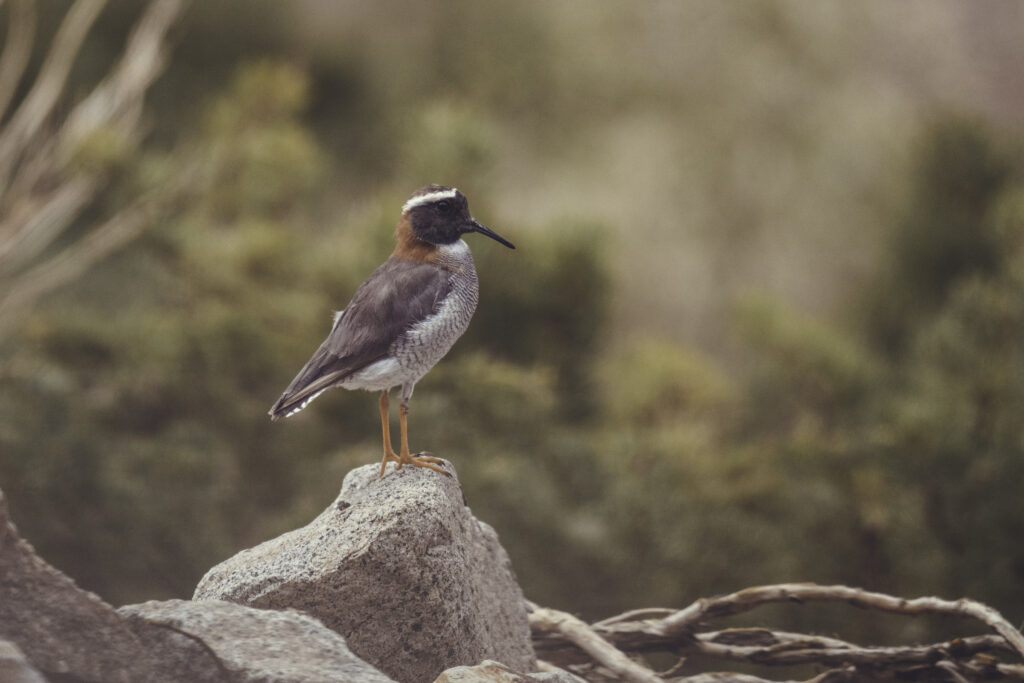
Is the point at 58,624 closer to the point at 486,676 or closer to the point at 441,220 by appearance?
the point at 486,676

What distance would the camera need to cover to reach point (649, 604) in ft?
12.6

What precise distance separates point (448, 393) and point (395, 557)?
1.96 meters

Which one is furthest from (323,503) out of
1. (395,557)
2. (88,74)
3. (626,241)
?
(88,74)

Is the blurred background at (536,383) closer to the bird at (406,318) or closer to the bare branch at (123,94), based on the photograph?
the bare branch at (123,94)

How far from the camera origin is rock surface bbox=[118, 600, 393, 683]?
180cm

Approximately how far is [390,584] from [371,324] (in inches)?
25.5

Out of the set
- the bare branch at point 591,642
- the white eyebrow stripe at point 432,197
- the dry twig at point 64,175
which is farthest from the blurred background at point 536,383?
the white eyebrow stripe at point 432,197

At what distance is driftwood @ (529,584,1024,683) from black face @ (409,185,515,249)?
898 millimetres

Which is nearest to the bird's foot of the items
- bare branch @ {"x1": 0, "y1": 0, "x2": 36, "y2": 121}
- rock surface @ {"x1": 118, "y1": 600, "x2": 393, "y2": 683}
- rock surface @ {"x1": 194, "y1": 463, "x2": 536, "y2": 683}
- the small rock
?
rock surface @ {"x1": 194, "y1": 463, "x2": 536, "y2": 683}

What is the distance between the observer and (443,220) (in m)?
2.82

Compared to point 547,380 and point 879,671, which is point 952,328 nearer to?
point 547,380

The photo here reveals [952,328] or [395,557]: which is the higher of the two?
[952,328]

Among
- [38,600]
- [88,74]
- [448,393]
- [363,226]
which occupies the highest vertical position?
[88,74]

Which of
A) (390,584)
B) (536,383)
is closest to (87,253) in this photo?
(536,383)
